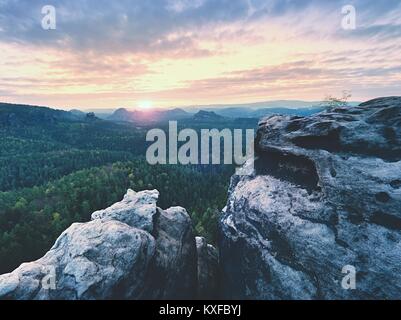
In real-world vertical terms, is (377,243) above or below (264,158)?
below

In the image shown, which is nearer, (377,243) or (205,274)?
(377,243)

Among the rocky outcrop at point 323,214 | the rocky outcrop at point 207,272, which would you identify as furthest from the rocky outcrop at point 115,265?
the rocky outcrop at point 323,214

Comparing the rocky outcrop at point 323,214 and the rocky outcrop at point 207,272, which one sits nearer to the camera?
the rocky outcrop at point 323,214

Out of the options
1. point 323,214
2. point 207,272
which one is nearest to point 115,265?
point 207,272

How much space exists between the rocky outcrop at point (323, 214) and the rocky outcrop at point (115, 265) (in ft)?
15.1

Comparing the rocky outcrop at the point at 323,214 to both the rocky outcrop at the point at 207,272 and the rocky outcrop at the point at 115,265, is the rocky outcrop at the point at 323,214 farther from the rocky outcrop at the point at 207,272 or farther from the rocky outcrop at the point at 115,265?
the rocky outcrop at the point at 115,265

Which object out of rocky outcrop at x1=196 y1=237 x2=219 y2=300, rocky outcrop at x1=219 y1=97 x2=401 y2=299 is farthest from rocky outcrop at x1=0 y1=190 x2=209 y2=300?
rocky outcrop at x1=219 y1=97 x2=401 y2=299

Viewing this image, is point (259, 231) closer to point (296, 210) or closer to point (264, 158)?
point (296, 210)

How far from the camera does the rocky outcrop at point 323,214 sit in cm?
1656

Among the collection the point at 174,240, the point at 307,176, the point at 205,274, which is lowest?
the point at 205,274

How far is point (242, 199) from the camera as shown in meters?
24.5

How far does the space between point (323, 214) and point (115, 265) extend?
13131 millimetres
